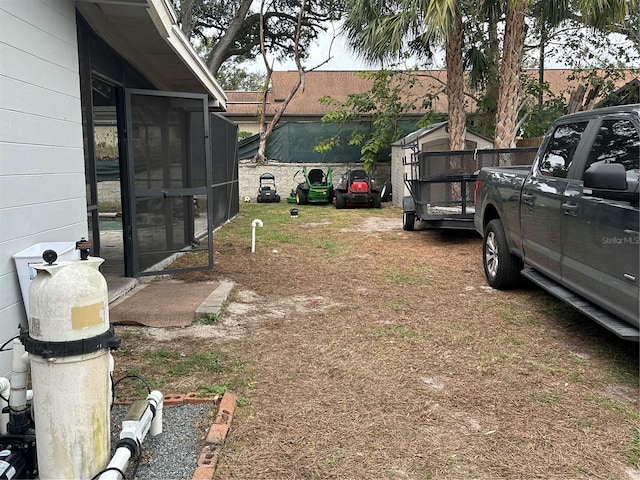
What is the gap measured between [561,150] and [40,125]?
4.21 meters

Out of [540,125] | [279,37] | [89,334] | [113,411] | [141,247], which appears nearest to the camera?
[89,334]

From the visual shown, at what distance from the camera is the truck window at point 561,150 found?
14.8ft

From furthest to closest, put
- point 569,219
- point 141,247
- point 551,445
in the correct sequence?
point 141,247, point 569,219, point 551,445

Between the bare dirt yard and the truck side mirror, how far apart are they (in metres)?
1.33

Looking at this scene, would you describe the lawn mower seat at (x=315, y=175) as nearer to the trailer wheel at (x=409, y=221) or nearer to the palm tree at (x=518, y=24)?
the trailer wheel at (x=409, y=221)

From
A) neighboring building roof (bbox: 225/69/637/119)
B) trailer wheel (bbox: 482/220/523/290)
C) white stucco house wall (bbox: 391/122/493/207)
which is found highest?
neighboring building roof (bbox: 225/69/637/119)

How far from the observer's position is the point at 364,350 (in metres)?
4.29

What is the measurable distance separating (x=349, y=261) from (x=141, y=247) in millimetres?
3005

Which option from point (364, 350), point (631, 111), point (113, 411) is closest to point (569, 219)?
point (631, 111)

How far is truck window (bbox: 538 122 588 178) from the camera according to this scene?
14.8 ft

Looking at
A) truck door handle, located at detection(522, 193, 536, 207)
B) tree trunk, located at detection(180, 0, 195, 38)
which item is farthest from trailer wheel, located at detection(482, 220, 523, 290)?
tree trunk, located at detection(180, 0, 195, 38)

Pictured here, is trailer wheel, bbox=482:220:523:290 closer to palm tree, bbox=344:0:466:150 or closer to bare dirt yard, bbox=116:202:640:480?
bare dirt yard, bbox=116:202:640:480

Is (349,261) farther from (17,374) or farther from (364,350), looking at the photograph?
(17,374)

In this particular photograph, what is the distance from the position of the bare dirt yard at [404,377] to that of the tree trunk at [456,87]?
6322mm
